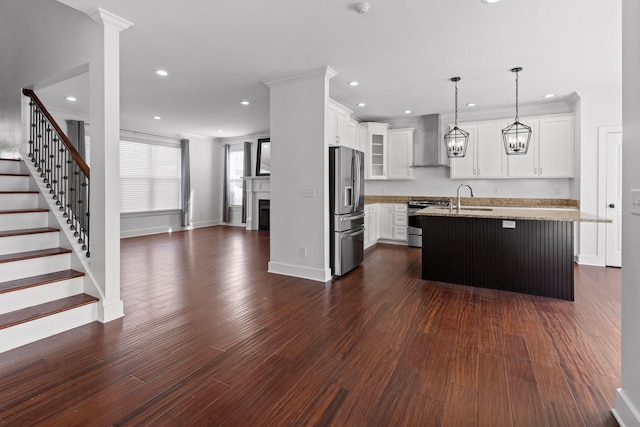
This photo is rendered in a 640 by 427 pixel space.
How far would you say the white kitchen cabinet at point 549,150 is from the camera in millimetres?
5266

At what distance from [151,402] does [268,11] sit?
296cm

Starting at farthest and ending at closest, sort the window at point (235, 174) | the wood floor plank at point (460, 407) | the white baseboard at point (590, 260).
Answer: the window at point (235, 174), the white baseboard at point (590, 260), the wood floor plank at point (460, 407)

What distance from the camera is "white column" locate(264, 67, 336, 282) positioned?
159 inches

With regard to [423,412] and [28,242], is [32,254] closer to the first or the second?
[28,242]

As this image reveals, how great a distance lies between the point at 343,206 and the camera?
14.1 ft

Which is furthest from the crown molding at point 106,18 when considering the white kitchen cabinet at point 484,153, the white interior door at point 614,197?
the white interior door at point 614,197

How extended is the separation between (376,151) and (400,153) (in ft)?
1.61

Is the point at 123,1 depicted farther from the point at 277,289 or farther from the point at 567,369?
the point at 567,369

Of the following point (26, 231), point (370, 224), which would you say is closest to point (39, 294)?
point (26, 231)

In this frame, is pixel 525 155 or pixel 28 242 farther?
pixel 525 155

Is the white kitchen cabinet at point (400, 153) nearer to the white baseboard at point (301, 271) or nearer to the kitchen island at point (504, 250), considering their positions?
the kitchen island at point (504, 250)

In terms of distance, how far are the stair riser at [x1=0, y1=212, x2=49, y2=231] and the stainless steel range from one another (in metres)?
5.56

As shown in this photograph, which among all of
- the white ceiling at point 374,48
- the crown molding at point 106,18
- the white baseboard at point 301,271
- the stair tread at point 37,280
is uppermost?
the white ceiling at point 374,48

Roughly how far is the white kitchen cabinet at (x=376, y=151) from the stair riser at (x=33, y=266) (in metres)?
5.17
